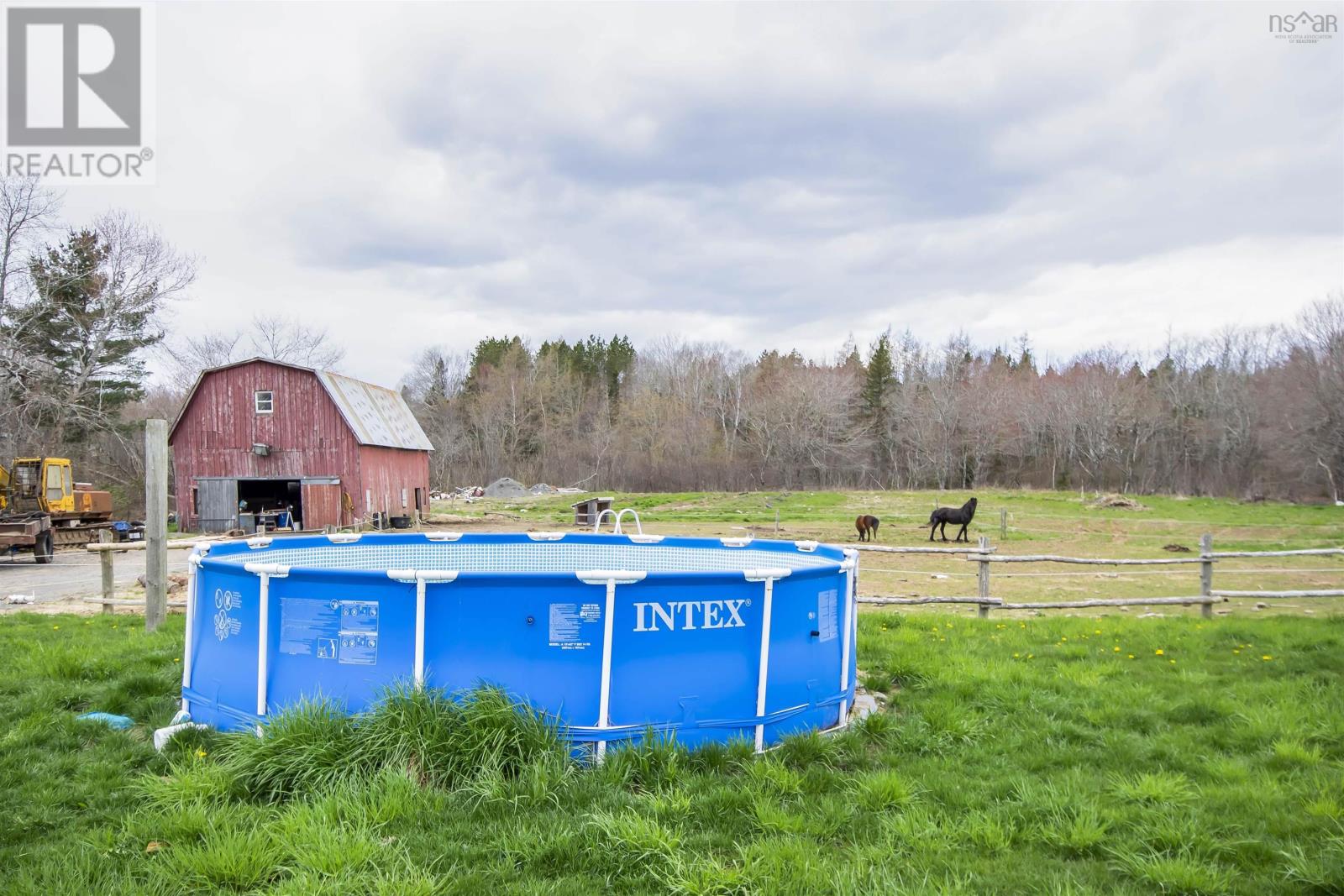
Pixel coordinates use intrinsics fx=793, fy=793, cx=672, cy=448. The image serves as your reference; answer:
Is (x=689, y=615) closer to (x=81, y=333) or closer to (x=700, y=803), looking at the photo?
(x=700, y=803)

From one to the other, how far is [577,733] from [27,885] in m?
2.72

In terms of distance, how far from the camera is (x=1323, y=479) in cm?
4594

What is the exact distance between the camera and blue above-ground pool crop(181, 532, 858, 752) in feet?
16.5

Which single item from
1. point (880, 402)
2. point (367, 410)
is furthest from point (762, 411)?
point (367, 410)

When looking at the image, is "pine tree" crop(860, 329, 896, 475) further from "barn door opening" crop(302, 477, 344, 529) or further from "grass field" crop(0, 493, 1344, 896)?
Answer: "grass field" crop(0, 493, 1344, 896)

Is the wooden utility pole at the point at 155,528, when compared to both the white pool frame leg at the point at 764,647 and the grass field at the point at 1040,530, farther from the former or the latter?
the grass field at the point at 1040,530

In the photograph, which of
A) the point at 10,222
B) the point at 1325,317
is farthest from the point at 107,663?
the point at 1325,317

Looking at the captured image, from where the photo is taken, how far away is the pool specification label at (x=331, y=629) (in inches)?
201

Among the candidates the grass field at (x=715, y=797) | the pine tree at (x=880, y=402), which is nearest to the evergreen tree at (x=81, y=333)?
the grass field at (x=715, y=797)

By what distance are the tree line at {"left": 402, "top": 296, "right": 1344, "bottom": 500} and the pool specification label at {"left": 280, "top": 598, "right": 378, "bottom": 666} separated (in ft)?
164

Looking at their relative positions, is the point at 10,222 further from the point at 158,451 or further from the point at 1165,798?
the point at 1165,798

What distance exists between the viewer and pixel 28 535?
20375mm

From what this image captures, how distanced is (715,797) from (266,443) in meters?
30.6

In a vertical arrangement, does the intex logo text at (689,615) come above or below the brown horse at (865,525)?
above
